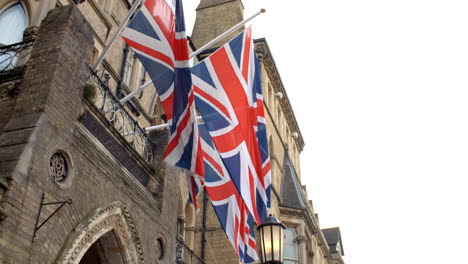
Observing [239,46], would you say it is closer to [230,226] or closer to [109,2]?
[230,226]

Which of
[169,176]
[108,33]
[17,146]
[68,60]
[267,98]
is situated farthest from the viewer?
[267,98]

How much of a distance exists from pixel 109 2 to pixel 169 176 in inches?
288

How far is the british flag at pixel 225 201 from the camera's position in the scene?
11881 mm

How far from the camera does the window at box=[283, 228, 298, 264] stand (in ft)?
78.2

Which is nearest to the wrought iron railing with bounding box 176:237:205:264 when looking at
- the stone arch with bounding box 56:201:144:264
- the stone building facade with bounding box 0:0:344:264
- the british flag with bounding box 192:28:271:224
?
the stone building facade with bounding box 0:0:344:264

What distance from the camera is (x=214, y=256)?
19.0m

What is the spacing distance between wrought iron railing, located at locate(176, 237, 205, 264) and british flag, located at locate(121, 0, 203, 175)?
5.13 meters

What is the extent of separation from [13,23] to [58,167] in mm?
5944

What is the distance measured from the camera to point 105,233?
9328 millimetres

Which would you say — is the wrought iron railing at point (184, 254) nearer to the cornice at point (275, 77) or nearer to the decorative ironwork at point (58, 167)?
the decorative ironwork at point (58, 167)

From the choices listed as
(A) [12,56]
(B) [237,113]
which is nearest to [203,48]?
(B) [237,113]

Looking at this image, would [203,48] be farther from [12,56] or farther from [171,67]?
[12,56]

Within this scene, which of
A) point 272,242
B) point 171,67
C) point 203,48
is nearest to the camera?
point 272,242

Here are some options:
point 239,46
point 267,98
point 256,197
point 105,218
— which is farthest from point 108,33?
point 267,98
